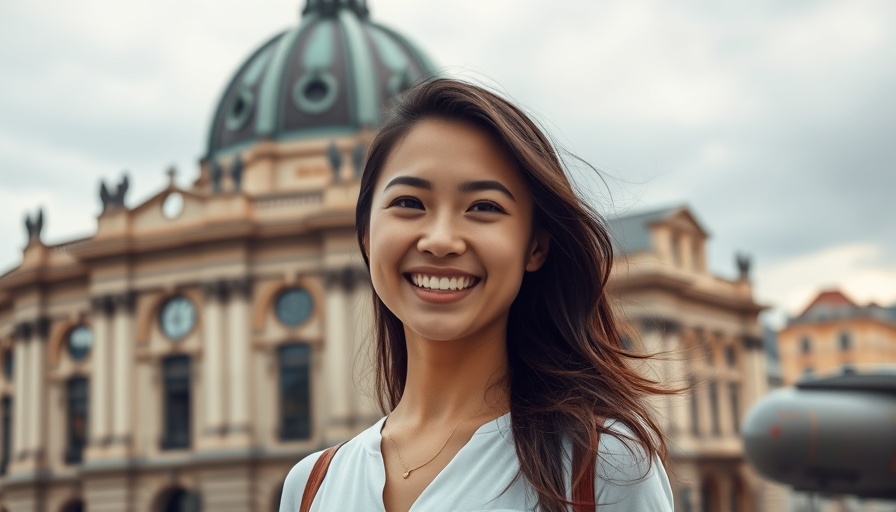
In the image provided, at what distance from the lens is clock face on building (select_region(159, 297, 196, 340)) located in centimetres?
3741

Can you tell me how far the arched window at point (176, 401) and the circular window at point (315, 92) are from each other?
1129 centimetres

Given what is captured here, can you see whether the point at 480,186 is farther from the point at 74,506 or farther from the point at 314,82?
the point at 74,506

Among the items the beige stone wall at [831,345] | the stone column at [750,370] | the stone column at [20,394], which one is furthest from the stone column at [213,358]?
the beige stone wall at [831,345]

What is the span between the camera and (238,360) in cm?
3594

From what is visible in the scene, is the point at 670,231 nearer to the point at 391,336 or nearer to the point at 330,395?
the point at 330,395

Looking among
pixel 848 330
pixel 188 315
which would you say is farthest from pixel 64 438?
pixel 848 330

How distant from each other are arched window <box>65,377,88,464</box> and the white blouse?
4014 centimetres

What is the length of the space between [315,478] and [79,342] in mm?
40754

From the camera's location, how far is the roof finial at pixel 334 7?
47.3 m

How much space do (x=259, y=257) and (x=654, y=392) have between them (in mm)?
35101

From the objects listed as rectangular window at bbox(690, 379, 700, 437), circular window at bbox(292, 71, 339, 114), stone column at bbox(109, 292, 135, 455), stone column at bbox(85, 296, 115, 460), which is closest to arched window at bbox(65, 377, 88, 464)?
stone column at bbox(85, 296, 115, 460)

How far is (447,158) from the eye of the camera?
246 cm

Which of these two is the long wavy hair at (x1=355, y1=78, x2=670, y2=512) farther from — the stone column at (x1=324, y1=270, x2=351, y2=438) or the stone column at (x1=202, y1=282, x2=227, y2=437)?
the stone column at (x1=202, y1=282, x2=227, y2=437)

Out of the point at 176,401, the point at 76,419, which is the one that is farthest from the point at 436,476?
the point at 76,419
